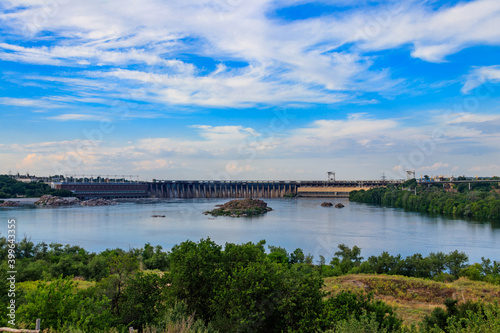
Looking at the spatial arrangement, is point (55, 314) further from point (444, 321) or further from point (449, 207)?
point (449, 207)

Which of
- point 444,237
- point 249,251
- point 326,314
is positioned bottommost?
point 444,237

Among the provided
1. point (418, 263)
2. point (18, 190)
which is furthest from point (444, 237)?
point (18, 190)

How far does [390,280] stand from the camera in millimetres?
15109

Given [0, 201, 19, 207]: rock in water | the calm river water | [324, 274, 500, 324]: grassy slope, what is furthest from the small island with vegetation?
[324, 274, 500, 324]: grassy slope

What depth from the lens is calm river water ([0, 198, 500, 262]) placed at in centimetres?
2530

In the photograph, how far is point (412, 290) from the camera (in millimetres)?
13953

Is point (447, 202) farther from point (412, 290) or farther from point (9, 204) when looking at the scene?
point (9, 204)

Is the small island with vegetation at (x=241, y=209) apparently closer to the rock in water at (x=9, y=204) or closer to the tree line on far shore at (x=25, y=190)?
the rock in water at (x=9, y=204)

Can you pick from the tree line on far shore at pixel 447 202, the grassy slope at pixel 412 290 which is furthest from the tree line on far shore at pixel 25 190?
the grassy slope at pixel 412 290

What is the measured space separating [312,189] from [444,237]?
59.7 m

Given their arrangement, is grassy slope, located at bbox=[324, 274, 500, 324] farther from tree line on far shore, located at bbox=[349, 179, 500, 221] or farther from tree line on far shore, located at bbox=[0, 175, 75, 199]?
tree line on far shore, located at bbox=[0, 175, 75, 199]

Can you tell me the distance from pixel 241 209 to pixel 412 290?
36606 mm

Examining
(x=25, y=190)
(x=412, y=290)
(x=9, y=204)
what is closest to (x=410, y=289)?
(x=412, y=290)

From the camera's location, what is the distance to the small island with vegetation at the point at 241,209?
153 ft
